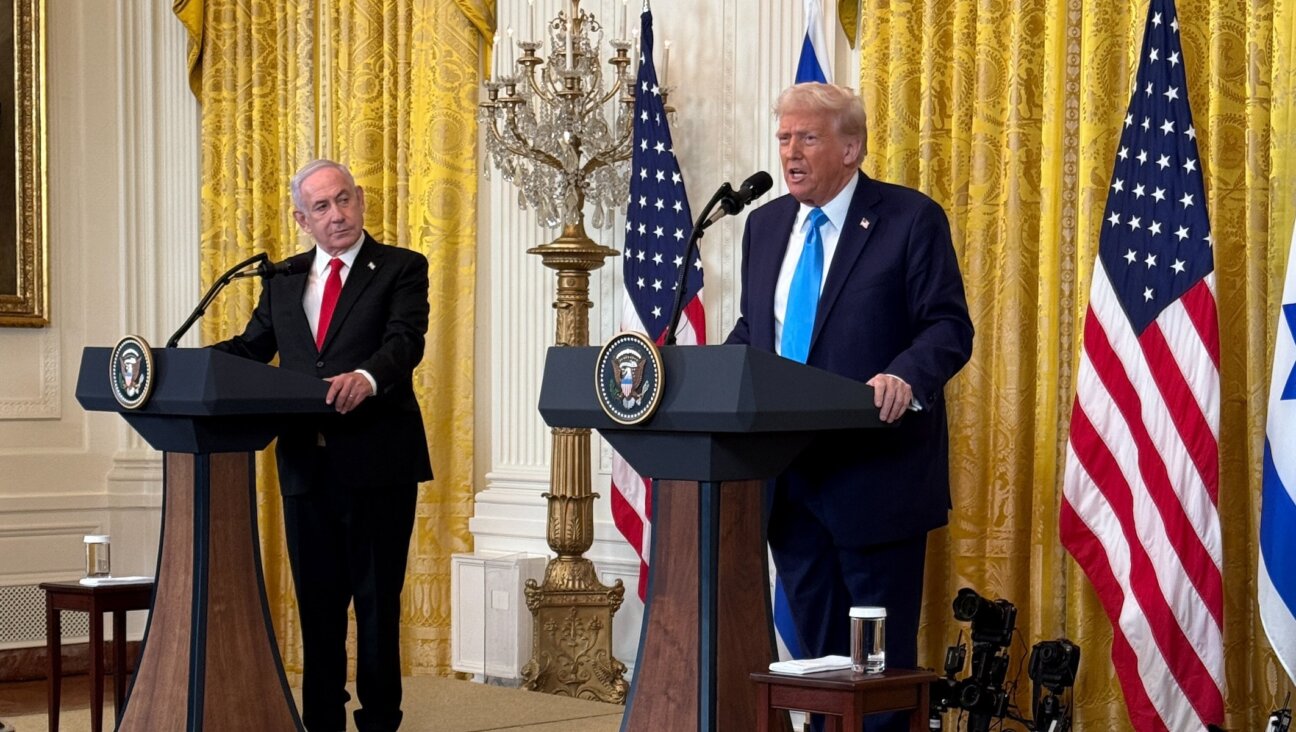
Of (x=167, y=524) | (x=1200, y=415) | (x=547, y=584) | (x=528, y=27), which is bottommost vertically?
(x=547, y=584)

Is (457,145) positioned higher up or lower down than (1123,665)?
higher up

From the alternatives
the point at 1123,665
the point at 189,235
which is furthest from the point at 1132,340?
the point at 189,235

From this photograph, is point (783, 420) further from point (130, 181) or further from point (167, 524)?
point (130, 181)

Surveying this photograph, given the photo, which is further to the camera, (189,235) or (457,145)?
(189,235)

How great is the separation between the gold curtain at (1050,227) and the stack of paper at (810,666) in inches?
66.1

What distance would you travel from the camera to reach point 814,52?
5168 millimetres

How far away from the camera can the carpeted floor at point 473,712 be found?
5371 mm

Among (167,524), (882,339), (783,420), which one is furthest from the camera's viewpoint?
(167,524)

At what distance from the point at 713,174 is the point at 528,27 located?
43.3 inches

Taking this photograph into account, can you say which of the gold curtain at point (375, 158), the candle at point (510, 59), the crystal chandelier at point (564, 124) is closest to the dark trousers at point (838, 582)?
the crystal chandelier at point (564, 124)

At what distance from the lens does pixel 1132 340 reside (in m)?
4.27

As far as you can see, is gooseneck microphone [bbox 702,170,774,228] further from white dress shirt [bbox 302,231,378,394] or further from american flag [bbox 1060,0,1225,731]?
white dress shirt [bbox 302,231,378,394]

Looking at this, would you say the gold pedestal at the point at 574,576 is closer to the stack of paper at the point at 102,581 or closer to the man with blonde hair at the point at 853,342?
the stack of paper at the point at 102,581

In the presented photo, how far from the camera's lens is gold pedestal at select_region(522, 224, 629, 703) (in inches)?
227
